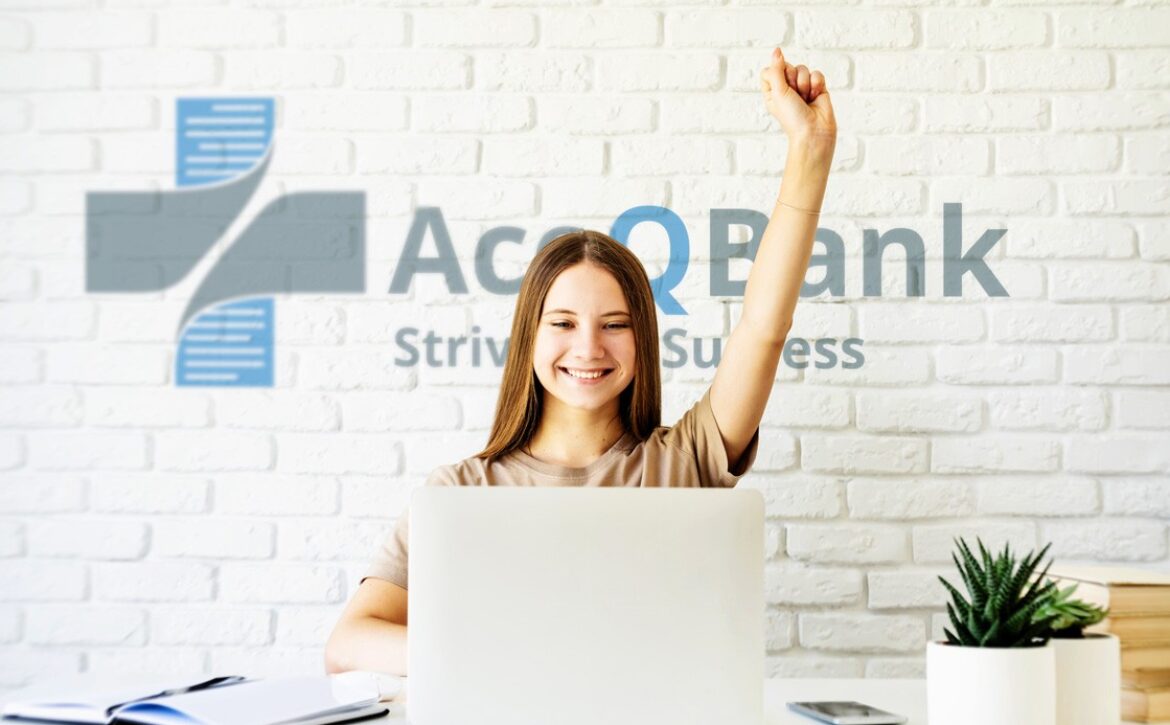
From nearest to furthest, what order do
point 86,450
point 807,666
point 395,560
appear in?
point 395,560
point 807,666
point 86,450

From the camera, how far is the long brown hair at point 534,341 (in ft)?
6.25

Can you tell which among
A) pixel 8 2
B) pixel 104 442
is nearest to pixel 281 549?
pixel 104 442

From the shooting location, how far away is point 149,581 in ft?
7.34

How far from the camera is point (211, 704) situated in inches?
43.8

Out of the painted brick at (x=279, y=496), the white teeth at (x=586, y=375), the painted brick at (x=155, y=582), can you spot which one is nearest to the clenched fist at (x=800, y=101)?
the white teeth at (x=586, y=375)

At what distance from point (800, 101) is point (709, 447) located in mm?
618

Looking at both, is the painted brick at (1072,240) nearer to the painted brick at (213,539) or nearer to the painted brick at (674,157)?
the painted brick at (674,157)

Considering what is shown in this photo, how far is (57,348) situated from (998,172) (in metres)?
2.03

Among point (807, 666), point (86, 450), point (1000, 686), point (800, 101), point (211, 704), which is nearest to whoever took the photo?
point (1000, 686)

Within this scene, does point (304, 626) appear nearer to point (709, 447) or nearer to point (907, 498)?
point (709, 447)

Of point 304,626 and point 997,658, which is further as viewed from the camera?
point 304,626

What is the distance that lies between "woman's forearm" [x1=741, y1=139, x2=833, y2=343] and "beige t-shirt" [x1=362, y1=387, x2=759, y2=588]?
0.73 feet

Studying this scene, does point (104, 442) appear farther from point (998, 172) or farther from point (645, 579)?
point (998, 172)

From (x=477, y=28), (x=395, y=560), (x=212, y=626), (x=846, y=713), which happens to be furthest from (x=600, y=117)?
(x=846, y=713)
